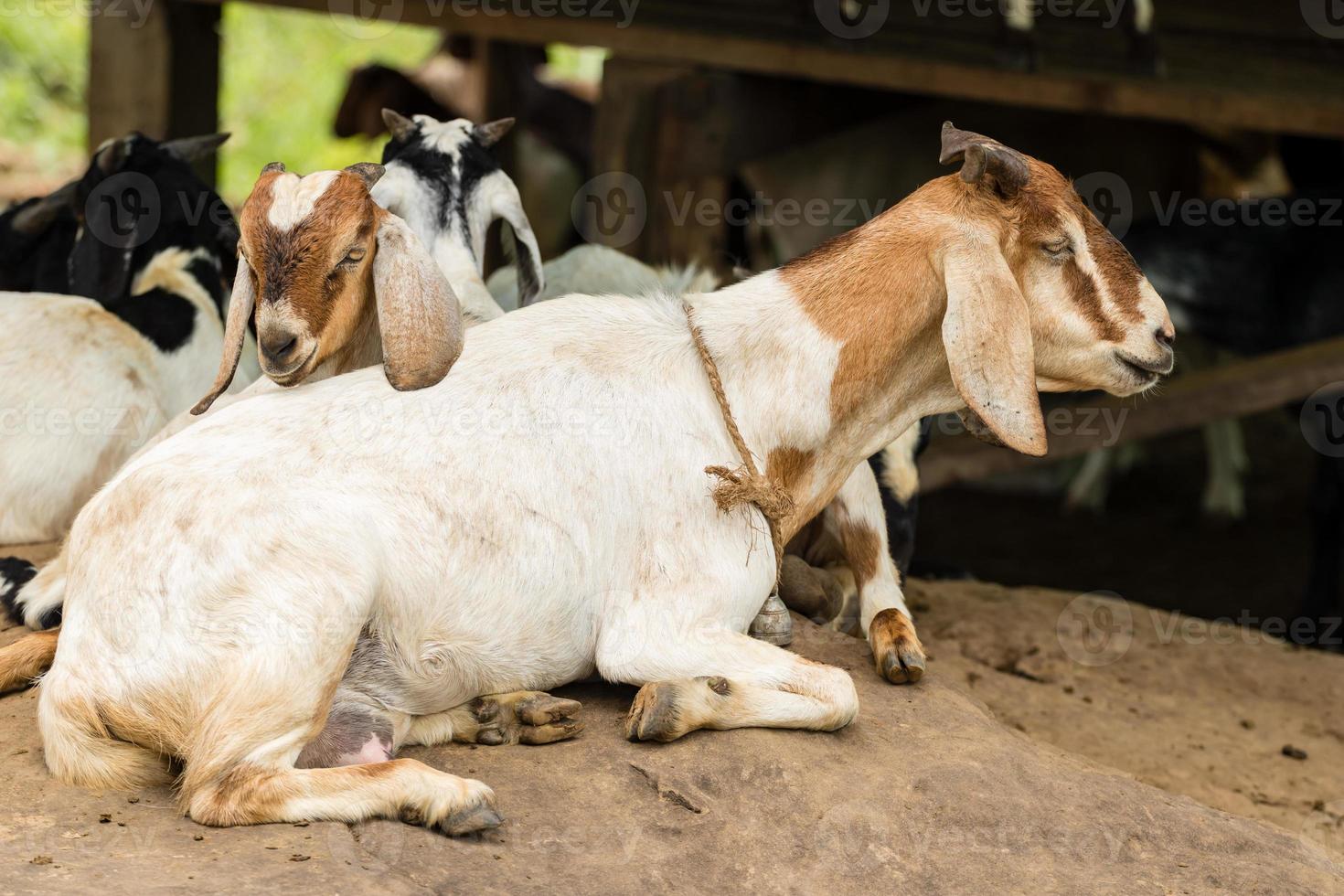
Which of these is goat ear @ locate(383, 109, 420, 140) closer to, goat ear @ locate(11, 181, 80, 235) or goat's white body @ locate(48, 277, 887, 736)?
goat's white body @ locate(48, 277, 887, 736)

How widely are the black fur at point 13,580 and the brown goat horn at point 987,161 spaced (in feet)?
8.07

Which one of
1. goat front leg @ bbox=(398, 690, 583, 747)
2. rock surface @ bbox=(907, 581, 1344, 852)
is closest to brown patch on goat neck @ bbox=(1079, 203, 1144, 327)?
rock surface @ bbox=(907, 581, 1344, 852)

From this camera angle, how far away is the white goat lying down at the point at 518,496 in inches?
106

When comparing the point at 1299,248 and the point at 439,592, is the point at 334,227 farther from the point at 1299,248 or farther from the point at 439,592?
the point at 1299,248

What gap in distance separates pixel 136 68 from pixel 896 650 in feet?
14.1

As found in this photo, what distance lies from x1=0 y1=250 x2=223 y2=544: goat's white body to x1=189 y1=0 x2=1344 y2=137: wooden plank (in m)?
2.11

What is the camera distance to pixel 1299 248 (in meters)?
8.00

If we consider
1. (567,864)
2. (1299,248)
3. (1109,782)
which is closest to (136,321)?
(567,864)

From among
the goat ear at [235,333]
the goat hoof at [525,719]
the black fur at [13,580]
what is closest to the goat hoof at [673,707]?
the goat hoof at [525,719]

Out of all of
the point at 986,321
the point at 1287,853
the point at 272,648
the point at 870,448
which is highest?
the point at 986,321

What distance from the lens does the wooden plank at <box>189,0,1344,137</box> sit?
6.09 m

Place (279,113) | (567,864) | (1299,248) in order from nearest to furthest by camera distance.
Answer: (567,864), (1299,248), (279,113)

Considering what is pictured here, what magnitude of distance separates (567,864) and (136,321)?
112 inches

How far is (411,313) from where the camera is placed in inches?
122
